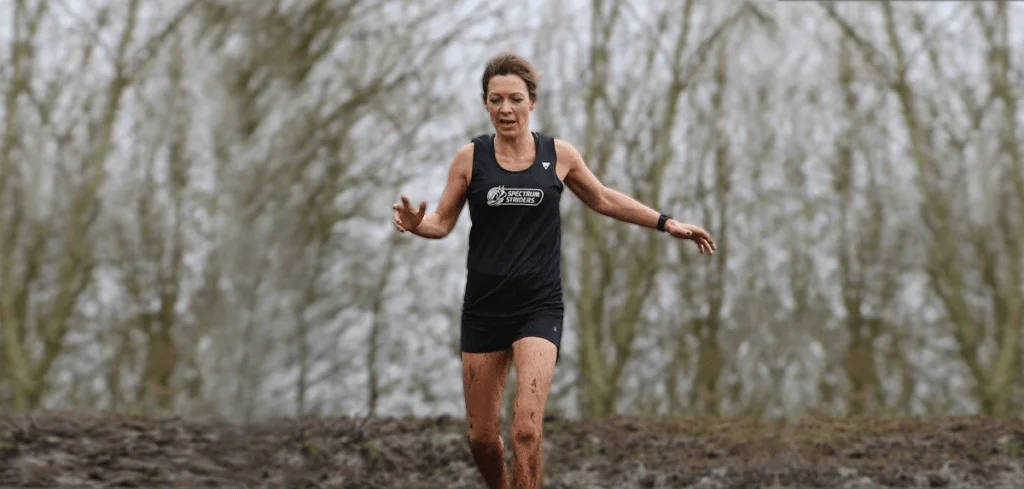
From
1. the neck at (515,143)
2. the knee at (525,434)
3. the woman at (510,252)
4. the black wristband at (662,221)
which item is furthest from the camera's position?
the black wristband at (662,221)

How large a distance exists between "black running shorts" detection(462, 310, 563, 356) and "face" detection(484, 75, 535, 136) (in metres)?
0.81

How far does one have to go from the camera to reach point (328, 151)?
990 cm

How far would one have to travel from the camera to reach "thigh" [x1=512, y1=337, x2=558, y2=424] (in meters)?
4.11

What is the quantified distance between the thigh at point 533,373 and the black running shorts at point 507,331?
45 mm

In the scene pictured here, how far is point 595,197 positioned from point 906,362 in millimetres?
6123

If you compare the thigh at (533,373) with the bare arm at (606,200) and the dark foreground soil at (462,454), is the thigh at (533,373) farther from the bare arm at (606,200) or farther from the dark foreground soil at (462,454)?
the dark foreground soil at (462,454)

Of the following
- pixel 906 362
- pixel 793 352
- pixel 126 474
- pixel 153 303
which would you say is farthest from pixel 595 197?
pixel 153 303

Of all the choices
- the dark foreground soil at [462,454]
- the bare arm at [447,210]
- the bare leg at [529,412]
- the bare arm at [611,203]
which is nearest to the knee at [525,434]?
the bare leg at [529,412]

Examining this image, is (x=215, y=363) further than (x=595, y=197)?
Yes

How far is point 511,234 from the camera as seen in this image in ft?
14.0

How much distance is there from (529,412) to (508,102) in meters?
1.31

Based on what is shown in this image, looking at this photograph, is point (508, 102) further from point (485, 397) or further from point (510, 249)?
point (485, 397)

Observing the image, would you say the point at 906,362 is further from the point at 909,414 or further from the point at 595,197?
the point at 595,197

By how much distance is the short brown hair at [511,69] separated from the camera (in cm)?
426
